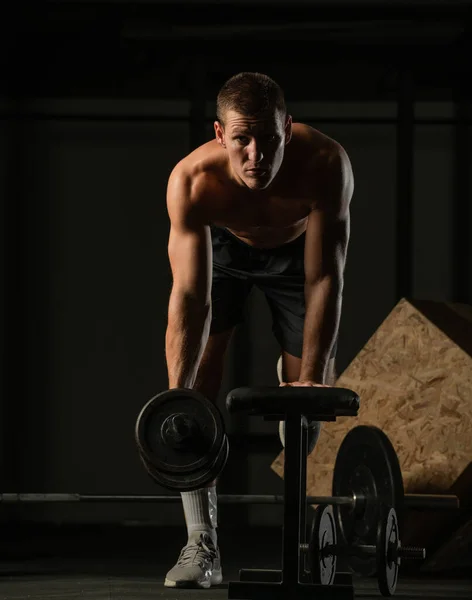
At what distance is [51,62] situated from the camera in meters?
6.28

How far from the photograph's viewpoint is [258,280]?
376cm

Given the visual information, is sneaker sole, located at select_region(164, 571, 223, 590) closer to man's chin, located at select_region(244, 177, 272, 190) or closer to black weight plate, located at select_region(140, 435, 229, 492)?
black weight plate, located at select_region(140, 435, 229, 492)

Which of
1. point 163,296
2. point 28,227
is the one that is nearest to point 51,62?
point 28,227

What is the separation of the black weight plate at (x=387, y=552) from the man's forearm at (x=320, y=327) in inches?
18.0

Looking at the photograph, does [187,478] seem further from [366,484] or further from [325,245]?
[366,484]

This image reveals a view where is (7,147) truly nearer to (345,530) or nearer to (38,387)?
(38,387)

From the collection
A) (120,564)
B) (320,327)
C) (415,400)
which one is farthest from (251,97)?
(120,564)

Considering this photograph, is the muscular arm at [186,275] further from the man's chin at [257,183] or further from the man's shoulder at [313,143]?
the man's shoulder at [313,143]

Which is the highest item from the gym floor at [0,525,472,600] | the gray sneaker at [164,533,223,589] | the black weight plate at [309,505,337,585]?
the black weight plate at [309,505,337,585]

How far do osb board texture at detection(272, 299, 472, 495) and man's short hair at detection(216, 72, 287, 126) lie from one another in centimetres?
164

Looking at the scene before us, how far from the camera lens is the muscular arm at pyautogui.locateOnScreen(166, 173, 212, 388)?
3320 mm

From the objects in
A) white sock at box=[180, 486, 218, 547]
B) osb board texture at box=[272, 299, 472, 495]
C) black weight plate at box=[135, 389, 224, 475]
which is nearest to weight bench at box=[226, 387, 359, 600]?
black weight plate at box=[135, 389, 224, 475]

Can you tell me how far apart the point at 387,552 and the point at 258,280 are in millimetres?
1034

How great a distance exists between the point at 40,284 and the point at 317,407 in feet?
12.1
